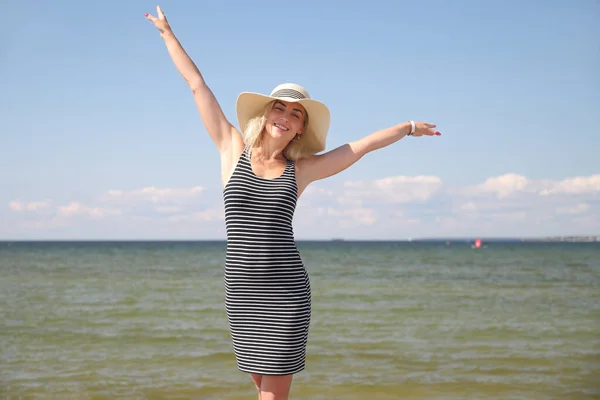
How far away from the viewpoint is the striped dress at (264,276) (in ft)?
10.4

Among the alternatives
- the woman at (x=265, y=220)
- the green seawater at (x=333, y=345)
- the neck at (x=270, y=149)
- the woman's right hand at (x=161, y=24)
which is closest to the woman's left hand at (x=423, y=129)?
the woman at (x=265, y=220)

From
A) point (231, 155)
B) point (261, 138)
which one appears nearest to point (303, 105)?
point (261, 138)

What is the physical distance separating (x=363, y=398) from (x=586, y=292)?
49.7ft

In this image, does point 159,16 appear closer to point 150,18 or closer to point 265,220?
point 150,18

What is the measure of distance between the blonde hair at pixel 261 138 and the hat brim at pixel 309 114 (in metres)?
0.04

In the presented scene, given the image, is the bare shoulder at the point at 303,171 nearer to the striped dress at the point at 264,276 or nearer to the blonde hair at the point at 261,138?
the blonde hair at the point at 261,138

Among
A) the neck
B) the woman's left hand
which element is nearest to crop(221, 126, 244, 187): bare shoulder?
the neck

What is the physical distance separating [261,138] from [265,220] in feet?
1.77

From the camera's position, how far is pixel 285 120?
3490mm

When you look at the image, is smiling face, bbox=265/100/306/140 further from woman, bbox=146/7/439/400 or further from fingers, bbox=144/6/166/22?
fingers, bbox=144/6/166/22

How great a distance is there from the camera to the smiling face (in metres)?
3.47

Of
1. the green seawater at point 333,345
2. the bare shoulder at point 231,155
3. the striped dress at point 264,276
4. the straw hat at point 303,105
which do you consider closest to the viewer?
the striped dress at point 264,276

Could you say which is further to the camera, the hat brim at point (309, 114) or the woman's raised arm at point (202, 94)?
the hat brim at point (309, 114)

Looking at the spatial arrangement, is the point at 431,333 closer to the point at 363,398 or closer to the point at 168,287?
the point at 363,398
